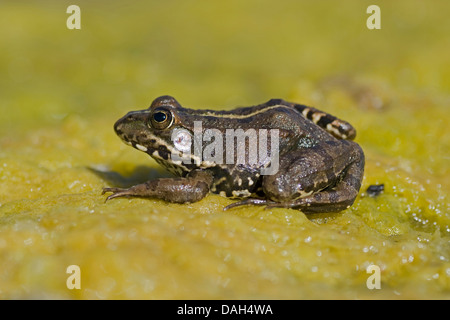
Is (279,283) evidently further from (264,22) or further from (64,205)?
(264,22)

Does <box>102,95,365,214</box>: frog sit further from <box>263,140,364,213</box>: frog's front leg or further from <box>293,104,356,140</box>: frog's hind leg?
<box>293,104,356,140</box>: frog's hind leg

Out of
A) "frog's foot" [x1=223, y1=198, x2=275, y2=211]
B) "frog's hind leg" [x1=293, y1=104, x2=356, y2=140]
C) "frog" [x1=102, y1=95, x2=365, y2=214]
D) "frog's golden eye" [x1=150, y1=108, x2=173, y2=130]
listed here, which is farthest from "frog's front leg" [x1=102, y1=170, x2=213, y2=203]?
"frog's hind leg" [x1=293, y1=104, x2=356, y2=140]

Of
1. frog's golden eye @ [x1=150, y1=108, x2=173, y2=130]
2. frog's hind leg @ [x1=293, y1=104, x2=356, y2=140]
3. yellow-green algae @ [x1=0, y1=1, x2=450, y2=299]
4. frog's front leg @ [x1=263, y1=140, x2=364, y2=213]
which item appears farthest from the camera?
frog's hind leg @ [x1=293, y1=104, x2=356, y2=140]

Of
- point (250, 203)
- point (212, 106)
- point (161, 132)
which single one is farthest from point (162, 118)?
point (212, 106)

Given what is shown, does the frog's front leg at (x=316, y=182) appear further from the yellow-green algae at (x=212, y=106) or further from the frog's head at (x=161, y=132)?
the frog's head at (x=161, y=132)

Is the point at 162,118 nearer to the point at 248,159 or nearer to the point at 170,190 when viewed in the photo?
the point at 170,190

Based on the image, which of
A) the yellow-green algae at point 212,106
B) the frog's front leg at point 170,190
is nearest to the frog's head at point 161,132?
the frog's front leg at point 170,190
